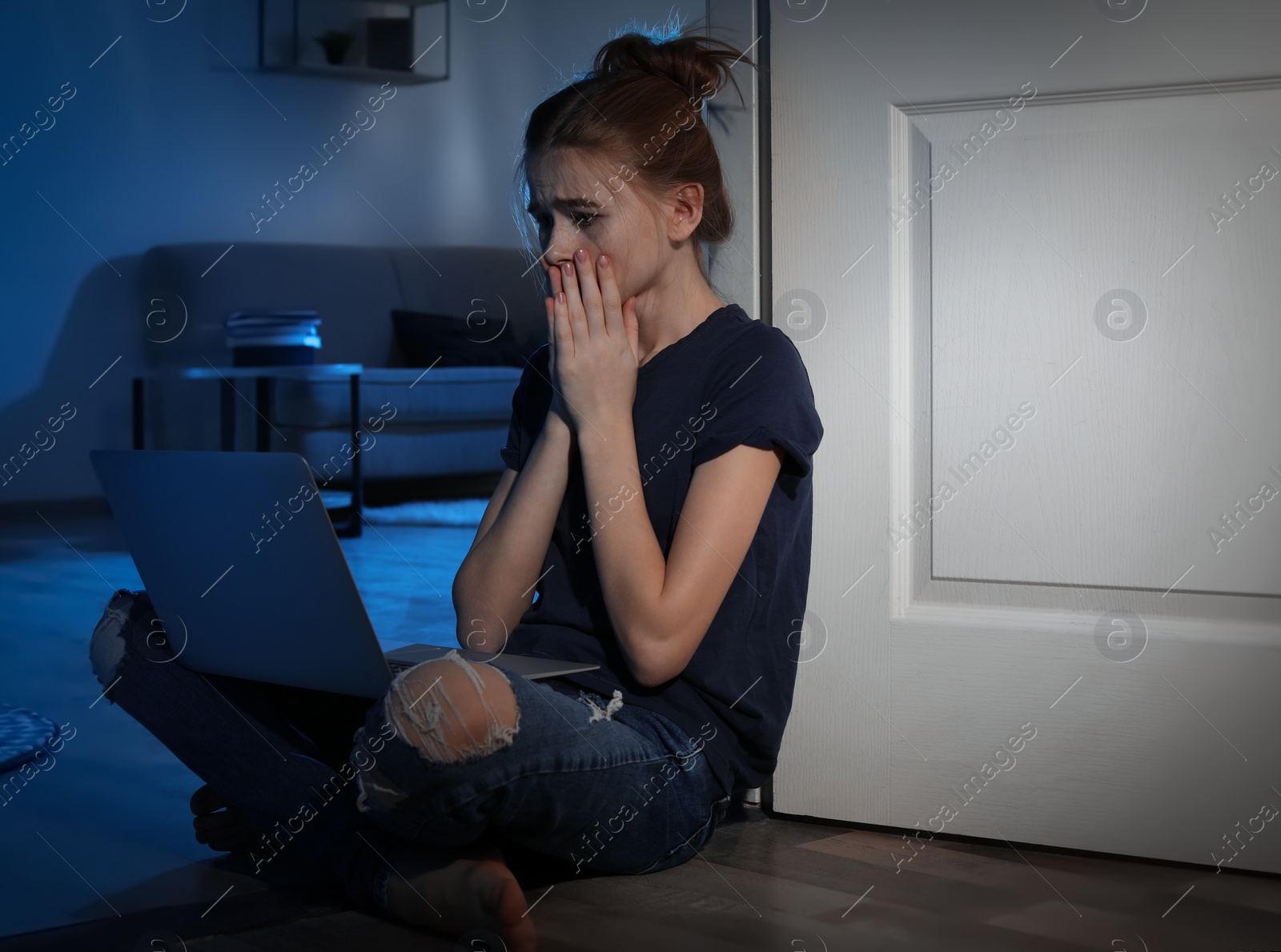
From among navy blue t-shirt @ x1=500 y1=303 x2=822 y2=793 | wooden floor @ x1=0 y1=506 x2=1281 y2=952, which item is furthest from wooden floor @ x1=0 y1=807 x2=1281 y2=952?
navy blue t-shirt @ x1=500 y1=303 x2=822 y2=793

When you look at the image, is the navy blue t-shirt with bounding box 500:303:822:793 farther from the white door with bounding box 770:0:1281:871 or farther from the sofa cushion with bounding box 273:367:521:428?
the sofa cushion with bounding box 273:367:521:428

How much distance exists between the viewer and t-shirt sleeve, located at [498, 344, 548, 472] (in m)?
1.25

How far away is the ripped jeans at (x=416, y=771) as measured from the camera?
915 millimetres

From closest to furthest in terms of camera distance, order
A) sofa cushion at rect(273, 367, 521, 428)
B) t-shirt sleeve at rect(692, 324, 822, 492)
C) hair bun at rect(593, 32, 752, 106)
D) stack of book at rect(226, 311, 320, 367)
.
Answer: t-shirt sleeve at rect(692, 324, 822, 492) < hair bun at rect(593, 32, 752, 106) < stack of book at rect(226, 311, 320, 367) < sofa cushion at rect(273, 367, 521, 428)

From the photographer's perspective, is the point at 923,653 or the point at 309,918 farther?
the point at 923,653

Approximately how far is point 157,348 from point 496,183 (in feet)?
5.31

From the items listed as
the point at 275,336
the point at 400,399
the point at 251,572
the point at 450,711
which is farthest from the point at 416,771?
the point at 400,399

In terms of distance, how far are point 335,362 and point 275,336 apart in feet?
2.52

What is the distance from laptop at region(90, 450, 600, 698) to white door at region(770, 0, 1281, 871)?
408 mm

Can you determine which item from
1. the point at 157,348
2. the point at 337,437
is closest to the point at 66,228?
the point at 157,348

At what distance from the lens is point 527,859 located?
114 cm

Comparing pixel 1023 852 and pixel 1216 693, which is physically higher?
pixel 1216 693

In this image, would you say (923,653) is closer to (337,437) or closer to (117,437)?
(337,437)

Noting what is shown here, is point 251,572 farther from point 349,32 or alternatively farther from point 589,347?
point 349,32
